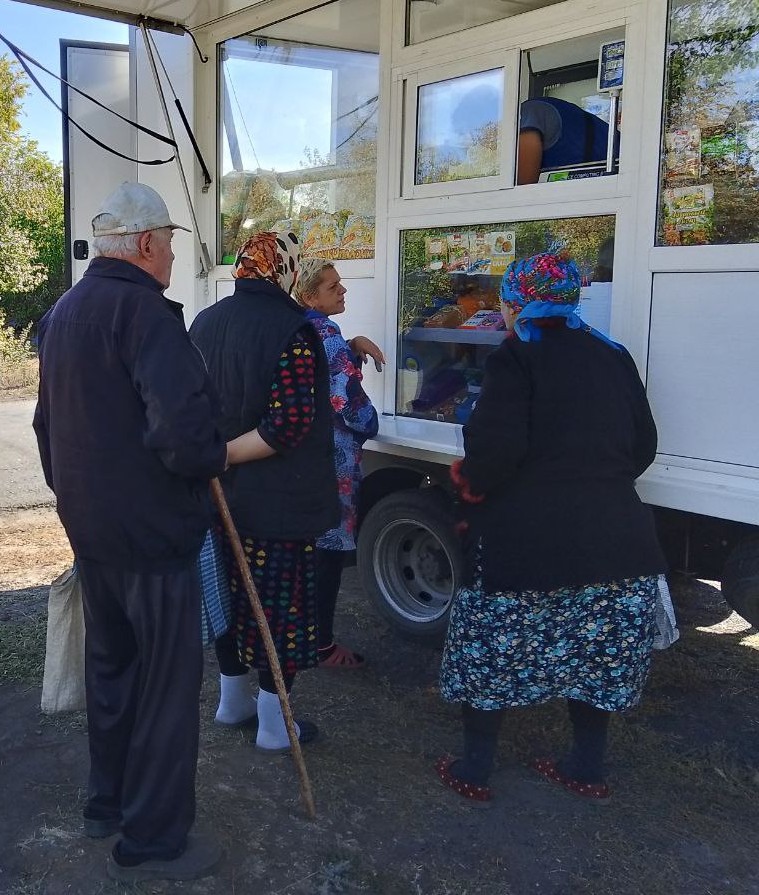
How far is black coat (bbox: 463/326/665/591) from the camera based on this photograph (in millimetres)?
2654

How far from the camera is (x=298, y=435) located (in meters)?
2.83

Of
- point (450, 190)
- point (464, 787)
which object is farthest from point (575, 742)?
point (450, 190)

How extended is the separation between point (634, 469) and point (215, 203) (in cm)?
301

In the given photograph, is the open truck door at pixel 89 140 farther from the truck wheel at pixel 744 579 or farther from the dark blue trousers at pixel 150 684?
the truck wheel at pixel 744 579

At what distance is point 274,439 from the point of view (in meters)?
2.82

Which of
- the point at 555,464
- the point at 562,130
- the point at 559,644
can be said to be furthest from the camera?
the point at 562,130

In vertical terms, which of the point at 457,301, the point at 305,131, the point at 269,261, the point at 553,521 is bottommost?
the point at 553,521

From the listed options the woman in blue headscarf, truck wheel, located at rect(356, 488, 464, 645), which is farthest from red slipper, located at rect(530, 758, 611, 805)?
truck wheel, located at rect(356, 488, 464, 645)

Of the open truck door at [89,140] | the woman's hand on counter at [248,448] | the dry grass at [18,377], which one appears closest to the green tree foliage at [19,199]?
the dry grass at [18,377]

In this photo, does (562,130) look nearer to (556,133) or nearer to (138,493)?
(556,133)

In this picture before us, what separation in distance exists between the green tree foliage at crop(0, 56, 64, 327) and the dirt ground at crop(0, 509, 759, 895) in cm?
1170

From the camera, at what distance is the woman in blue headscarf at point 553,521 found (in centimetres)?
267

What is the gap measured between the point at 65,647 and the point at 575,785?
5.42 feet

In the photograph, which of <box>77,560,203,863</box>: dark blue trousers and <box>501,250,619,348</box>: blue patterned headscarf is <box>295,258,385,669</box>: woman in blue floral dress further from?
<box>77,560,203,863</box>: dark blue trousers
